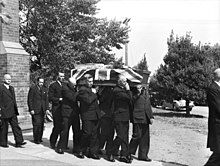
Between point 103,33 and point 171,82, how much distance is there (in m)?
5.56

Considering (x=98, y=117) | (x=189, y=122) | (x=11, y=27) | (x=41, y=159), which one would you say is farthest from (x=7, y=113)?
(x=189, y=122)

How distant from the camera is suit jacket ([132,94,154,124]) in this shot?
7105mm

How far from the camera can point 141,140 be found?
7.33 meters

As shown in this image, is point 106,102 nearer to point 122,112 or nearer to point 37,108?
point 122,112

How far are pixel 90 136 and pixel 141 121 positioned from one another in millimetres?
1160

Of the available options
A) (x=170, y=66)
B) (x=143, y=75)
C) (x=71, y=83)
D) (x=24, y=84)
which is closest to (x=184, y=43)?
(x=170, y=66)

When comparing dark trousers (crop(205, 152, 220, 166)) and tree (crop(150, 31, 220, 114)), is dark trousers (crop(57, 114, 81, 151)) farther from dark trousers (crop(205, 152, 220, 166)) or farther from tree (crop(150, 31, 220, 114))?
tree (crop(150, 31, 220, 114))

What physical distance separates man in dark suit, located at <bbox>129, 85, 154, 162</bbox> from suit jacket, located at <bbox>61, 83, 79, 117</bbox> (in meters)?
1.39

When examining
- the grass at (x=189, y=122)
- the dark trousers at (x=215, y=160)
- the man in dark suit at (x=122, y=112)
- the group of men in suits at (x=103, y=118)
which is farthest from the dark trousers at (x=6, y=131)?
the grass at (x=189, y=122)

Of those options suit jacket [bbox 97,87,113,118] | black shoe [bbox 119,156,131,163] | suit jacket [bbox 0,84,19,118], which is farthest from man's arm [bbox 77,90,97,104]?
suit jacket [bbox 0,84,19,118]

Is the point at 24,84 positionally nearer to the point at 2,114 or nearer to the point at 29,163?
the point at 2,114

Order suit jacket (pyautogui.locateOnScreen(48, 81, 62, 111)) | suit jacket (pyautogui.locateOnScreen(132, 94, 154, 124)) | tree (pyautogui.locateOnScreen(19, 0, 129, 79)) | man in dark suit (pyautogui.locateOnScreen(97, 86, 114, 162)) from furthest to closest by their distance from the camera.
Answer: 1. tree (pyautogui.locateOnScreen(19, 0, 129, 79))
2. suit jacket (pyautogui.locateOnScreen(48, 81, 62, 111))
3. man in dark suit (pyautogui.locateOnScreen(97, 86, 114, 162))
4. suit jacket (pyautogui.locateOnScreen(132, 94, 154, 124))

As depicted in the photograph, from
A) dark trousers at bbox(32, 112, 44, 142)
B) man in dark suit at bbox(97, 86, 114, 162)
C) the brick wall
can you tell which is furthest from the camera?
the brick wall

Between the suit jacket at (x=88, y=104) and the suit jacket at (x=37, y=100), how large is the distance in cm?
180
